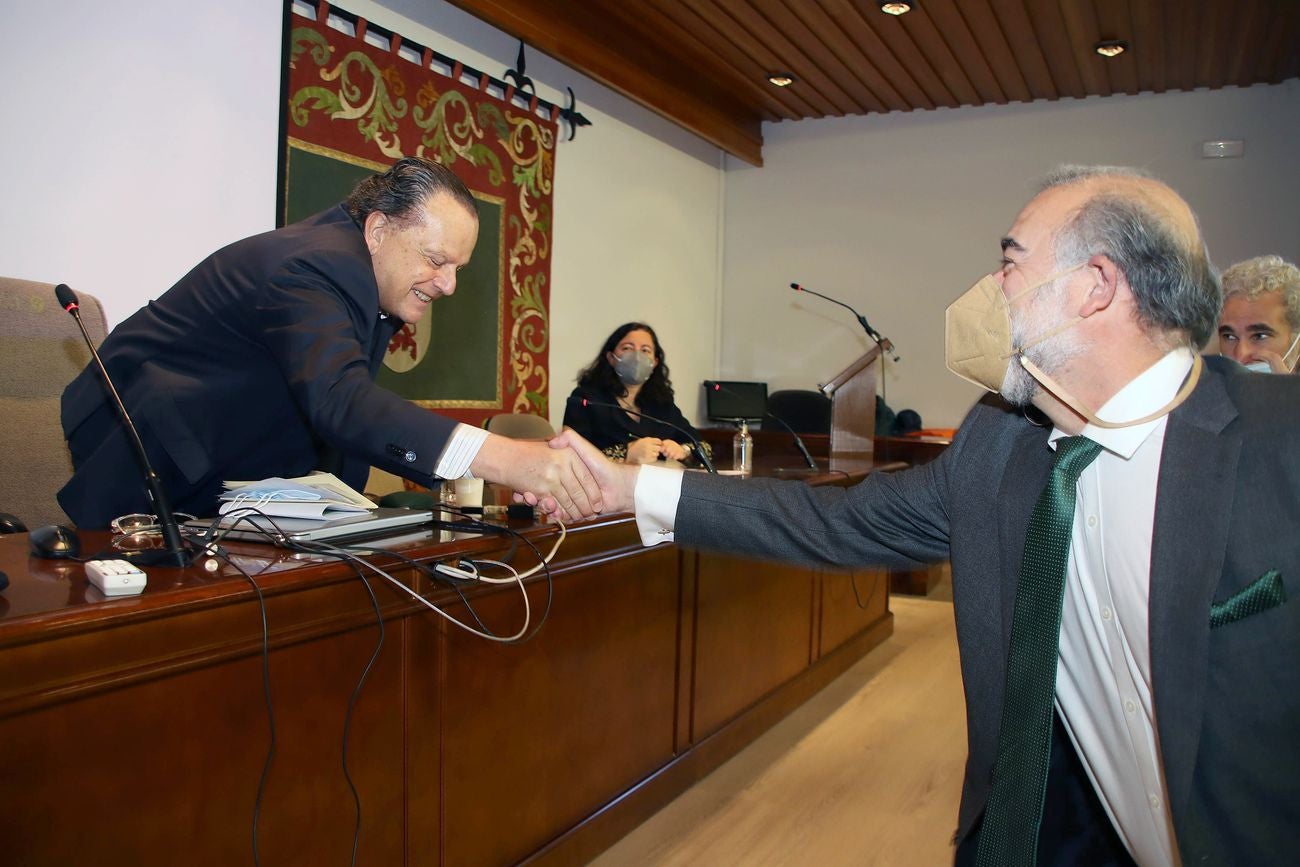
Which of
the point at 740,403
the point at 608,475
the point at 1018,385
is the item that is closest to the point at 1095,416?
the point at 1018,385

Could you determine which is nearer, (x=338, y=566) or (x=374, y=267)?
(x=338, y=566)

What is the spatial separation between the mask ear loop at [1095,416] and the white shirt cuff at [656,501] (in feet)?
1.92

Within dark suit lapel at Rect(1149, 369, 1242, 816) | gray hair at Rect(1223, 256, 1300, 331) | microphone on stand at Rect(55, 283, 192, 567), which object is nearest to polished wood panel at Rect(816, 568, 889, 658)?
gray hair at Rect(1223, 256, 1300, 331)

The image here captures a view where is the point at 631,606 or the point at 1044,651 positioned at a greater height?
the point at 1044,651

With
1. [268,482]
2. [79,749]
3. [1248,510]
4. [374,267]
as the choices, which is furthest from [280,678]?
[1248,510]

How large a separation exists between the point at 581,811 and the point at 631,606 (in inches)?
18.5

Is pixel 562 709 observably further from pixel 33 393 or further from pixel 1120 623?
pixel 33 393

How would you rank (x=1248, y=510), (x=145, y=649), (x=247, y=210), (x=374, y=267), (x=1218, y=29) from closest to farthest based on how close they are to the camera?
(x=1248, y=510)
(x=145, y=649)
(x=374, y=267)
(x=247, y=210)
(x=1218, y=29)

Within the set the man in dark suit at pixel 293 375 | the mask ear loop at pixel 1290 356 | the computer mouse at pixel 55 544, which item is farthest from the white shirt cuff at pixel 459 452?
the mask ear loop at pixel 1290 356

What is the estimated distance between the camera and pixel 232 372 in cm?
192

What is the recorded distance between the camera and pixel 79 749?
1.15 metres

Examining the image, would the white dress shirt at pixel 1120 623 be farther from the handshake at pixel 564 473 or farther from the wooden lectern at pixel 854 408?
the wooden lectern at pixel 854 408

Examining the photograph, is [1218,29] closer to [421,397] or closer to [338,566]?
[421,397]

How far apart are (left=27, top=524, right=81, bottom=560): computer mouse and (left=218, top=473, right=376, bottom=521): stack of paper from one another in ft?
0.84
